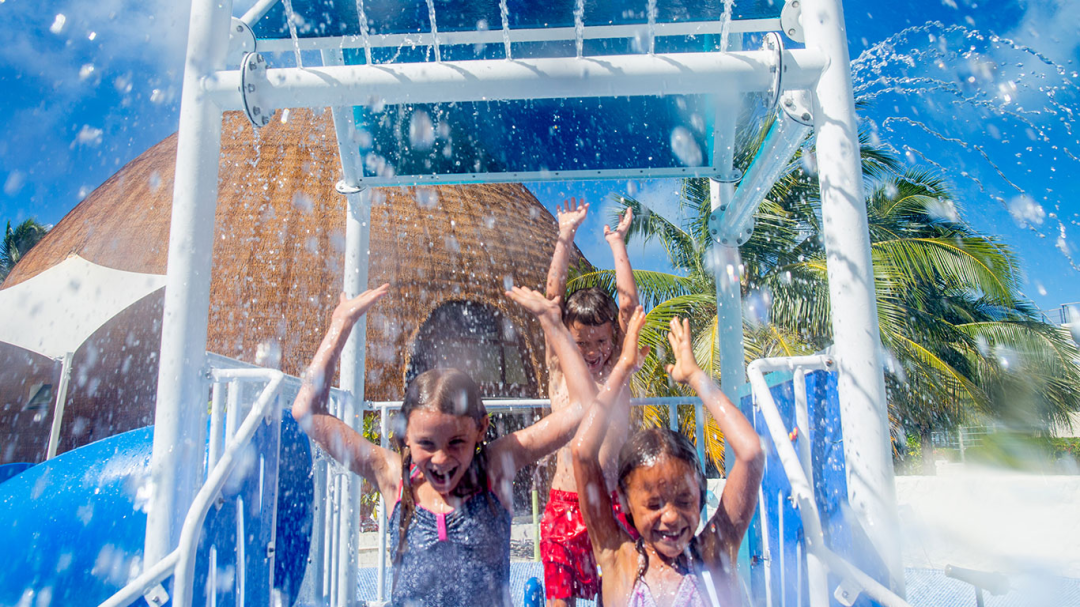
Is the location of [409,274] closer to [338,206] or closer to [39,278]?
[338,206]

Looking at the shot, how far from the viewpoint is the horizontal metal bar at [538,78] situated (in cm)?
241

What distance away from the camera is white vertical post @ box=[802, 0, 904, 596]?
206 centimetres

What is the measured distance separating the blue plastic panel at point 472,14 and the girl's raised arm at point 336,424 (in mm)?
1599

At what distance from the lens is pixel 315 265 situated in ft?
52.6

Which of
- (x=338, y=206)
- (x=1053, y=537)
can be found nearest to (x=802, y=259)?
(x=1053, y=537)

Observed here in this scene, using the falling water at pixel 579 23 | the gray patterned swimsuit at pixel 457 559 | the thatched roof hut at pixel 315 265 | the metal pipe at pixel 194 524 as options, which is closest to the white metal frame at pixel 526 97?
the falling water at pixel 579 23

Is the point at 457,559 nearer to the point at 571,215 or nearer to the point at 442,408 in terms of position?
the point at 442,408

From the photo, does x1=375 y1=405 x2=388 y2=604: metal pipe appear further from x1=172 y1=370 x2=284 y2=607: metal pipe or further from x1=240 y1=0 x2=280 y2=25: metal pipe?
x1=240 y1=0 x2=280 y2=25: metal pipe

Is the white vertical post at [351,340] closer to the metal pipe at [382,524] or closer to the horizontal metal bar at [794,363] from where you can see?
the metal pipe at [382,524]

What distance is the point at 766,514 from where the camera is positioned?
110 inches

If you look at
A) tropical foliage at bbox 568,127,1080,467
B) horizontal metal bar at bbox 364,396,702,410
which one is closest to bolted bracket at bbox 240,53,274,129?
horizontal metal bar at bbox 364,396,702,410

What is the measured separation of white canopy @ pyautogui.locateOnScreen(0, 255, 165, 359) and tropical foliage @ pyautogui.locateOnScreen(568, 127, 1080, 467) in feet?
25.2

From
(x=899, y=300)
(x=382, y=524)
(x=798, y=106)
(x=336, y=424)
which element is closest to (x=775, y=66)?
(x=798, y=106)

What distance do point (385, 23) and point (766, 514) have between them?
2970 mm
